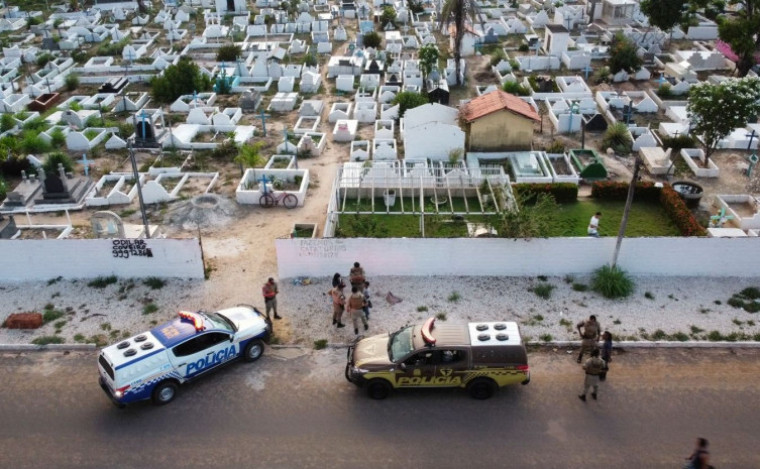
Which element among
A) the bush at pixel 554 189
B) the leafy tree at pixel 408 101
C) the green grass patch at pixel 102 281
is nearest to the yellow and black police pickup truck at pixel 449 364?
the green grass patch at pixel 102 281

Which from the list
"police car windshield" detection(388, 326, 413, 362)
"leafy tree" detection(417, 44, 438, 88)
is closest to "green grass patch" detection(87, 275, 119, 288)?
"police car windshield" detection(388, 326, 413, 362)

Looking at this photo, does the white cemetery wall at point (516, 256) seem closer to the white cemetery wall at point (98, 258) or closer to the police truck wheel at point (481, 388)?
the white cemetery wall at point (98, 258)

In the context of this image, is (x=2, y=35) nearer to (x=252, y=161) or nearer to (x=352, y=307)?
(x=252, y=161)

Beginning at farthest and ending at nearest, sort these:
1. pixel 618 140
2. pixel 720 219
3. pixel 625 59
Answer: pixel 625 59
pixel 618 140
pixel 720 219

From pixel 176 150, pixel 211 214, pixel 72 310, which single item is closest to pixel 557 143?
pixel 211 214

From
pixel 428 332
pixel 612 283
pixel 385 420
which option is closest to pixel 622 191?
pixel 612 283

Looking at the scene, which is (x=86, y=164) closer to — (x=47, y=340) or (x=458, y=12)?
→ (x=47, y=340)
